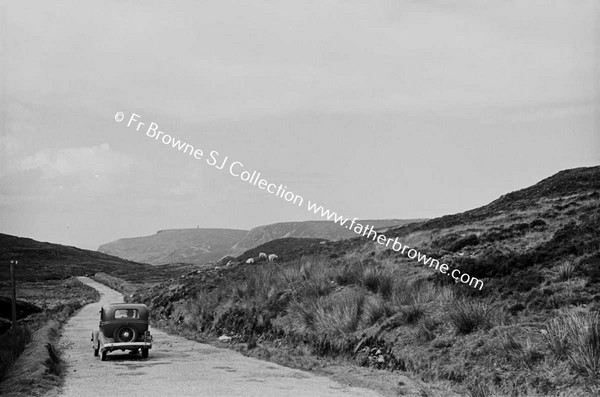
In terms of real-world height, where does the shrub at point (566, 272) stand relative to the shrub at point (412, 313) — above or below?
above

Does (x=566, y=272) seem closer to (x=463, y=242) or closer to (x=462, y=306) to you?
(x=462, y=306)

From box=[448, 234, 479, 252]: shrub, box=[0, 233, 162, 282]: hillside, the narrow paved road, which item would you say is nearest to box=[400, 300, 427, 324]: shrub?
the narrow paved road

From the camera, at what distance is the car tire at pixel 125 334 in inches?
749

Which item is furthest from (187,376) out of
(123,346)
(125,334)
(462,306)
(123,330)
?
(462,306)

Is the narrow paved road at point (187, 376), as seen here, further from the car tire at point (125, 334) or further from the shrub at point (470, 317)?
the shrub at point (470, 317)

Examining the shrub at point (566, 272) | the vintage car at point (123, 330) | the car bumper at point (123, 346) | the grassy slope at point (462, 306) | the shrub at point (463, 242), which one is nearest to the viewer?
the grassy slope at point (462, 306)

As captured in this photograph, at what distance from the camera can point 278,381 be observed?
14586 millimetres

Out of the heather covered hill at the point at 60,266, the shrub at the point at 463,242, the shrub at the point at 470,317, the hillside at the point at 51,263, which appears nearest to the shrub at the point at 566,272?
the shrub at the point at 470,317

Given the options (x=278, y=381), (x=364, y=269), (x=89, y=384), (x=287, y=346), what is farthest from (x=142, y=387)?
(x=364, y=269)

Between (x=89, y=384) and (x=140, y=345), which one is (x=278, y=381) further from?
(x=140, y=345)

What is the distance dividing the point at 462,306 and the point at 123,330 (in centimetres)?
997

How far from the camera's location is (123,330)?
19172 mm

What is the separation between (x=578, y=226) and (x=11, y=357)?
63.1 ft

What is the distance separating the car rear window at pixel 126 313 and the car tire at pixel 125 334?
0.54m
